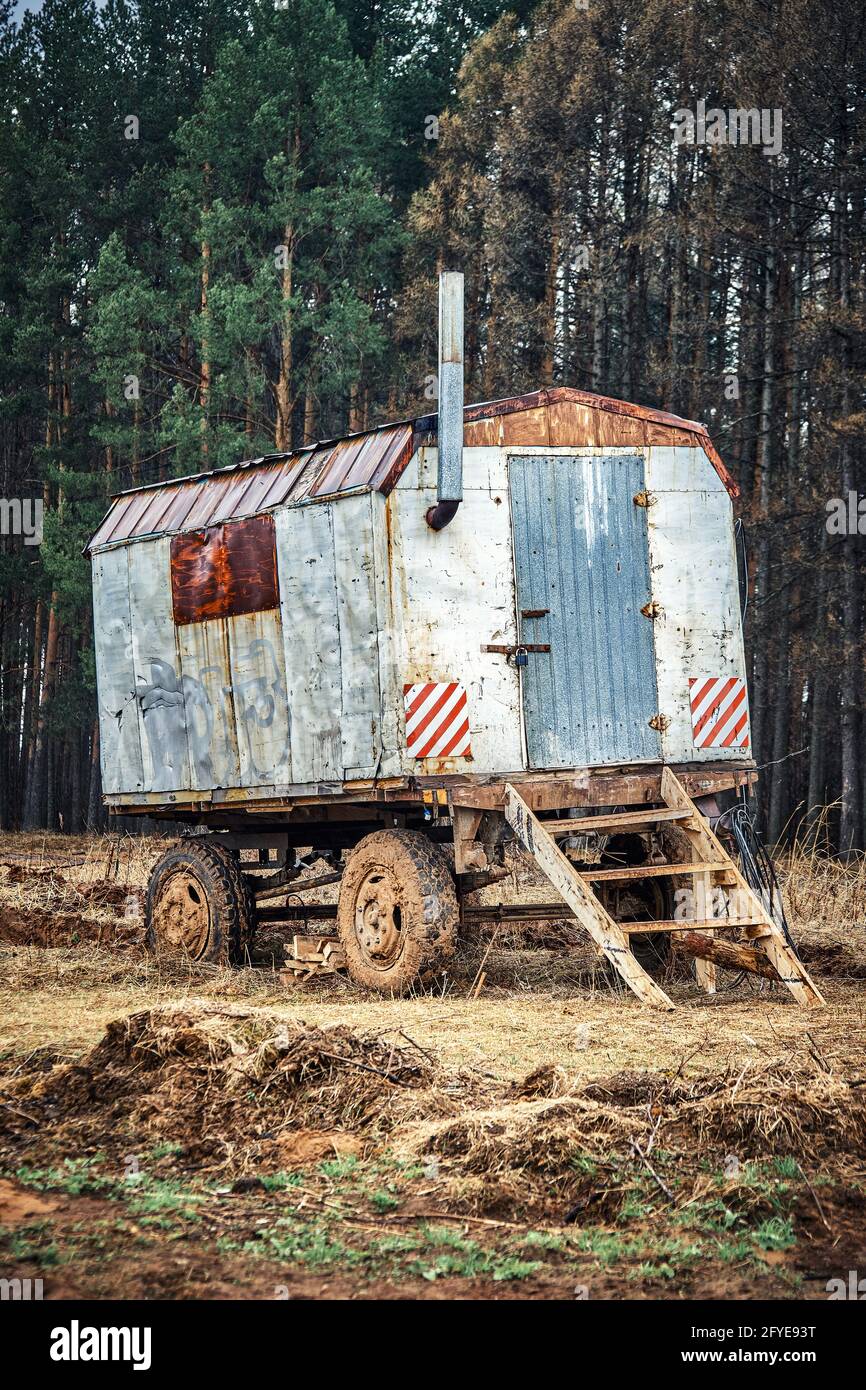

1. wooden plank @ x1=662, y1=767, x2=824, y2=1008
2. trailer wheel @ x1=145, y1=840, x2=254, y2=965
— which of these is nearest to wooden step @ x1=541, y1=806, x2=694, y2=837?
wooden plank @ x1=662, y1=767, x2=824, y2=1008

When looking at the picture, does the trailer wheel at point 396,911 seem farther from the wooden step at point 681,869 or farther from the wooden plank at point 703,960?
the wooden plank at point 703,960

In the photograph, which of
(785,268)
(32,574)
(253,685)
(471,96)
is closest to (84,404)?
(32,574)

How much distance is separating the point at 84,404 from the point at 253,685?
25.8 meters

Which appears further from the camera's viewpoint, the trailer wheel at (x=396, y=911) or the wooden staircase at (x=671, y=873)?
the trailer wheel at (x=396, y=911)

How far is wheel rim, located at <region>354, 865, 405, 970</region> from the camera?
10.0 m

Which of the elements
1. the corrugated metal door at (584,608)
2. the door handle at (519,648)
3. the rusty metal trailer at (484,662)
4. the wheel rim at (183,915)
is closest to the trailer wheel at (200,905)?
the wheel rim at (183,915)

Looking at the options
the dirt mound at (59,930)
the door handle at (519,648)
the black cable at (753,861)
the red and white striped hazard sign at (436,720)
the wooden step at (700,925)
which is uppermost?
the door handle at (519,648)

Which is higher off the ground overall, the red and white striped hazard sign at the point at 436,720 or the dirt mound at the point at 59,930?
the red and white striped hazard sign at the point at 436,720

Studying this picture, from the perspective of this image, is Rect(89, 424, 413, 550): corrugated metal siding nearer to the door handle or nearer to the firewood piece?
the door handle

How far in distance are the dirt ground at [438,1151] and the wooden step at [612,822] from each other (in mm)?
1256

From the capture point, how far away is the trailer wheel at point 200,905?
12.0m

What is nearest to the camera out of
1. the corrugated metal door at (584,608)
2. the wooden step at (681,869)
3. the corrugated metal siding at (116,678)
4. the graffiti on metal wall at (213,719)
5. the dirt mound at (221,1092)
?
the dirt mound at (221,1092)

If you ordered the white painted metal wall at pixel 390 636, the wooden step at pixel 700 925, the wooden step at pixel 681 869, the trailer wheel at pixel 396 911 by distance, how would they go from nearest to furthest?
the wooden step at pixel 700 925 → the wooden step at pixel 681 869 → the trailer wheel at pixel 396 911 → the white painted metal wall at pixel 390 636

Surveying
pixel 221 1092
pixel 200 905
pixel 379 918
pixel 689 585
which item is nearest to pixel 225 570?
pixel 200 905
